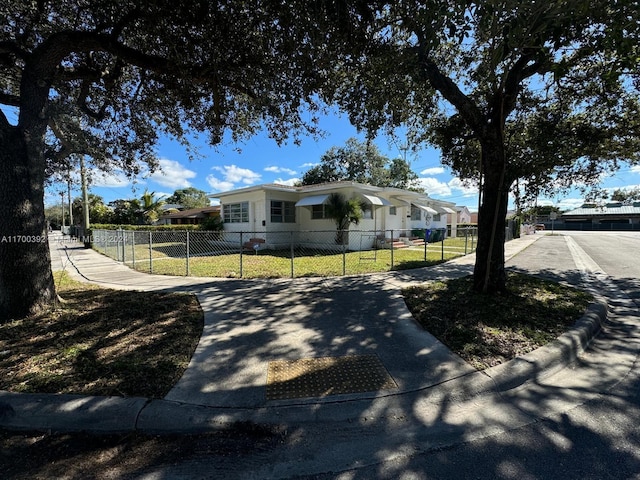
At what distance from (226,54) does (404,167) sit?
32.4 metres

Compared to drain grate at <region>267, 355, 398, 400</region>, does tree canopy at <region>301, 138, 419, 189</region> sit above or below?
above

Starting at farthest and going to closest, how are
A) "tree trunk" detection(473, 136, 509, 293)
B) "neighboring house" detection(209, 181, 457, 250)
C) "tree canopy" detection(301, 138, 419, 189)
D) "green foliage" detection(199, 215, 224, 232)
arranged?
"tree canopy" detection(301, 138, 419, 189) < "green foliage" detection(199, 215, 224, 232) < "neighboring house" detection(209, 181, 457, 250) < "tree trunk" detection(473, 136, 509, 293)

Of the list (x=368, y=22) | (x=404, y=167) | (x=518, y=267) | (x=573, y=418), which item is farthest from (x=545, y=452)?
(x=404, y=167)

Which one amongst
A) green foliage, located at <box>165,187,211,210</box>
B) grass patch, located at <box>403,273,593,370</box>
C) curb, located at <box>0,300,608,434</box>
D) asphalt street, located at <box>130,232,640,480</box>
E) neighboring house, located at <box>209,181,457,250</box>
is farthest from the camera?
green foliage, located at <box>165,187,211,210</box>

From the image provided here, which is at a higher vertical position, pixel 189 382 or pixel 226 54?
pixel 226 54

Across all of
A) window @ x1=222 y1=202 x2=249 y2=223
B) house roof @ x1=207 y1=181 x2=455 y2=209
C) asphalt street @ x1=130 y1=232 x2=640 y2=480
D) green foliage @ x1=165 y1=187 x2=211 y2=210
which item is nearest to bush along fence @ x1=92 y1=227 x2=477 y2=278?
window @ x1=222 y1=202 x2=249 y2=223

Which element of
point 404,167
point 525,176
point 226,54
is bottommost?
point 525,176

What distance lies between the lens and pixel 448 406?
282 centimetres

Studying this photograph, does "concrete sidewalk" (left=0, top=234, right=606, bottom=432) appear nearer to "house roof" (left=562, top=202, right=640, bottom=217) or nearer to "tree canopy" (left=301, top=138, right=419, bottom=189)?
"tree canopy" (left=301, top=138, right=419, bottom=189)

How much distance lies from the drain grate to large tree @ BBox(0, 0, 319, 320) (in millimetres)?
4158

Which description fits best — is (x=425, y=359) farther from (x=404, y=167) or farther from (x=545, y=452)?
(x=404, y=167)

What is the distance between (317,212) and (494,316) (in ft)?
42.6

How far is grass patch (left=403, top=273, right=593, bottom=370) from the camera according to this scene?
12.6 ft

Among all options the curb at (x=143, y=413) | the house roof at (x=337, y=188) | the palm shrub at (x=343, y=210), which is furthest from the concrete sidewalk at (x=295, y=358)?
the house roof at (x=337, y=188)
